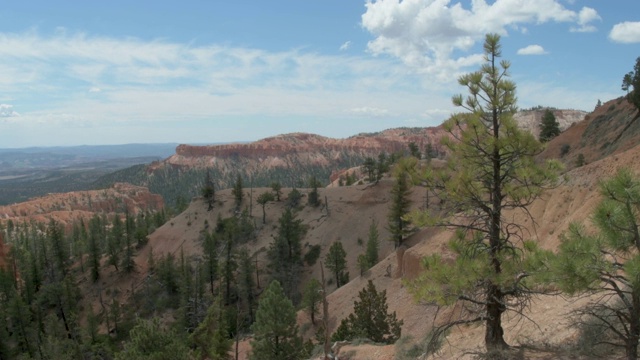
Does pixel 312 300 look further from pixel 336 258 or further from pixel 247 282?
pixel 247 282

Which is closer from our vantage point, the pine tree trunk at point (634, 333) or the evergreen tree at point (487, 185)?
the pine tree trunk at point (634, 333)

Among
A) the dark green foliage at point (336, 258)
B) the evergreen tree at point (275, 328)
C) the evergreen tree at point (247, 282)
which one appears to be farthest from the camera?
the evergreen tree at point (247, 282)

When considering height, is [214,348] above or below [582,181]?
below

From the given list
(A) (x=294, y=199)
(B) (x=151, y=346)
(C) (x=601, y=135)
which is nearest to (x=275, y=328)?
(B) (x=151, y=346)

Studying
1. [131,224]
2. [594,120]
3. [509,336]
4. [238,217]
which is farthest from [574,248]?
[131,224]

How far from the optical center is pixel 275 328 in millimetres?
24312

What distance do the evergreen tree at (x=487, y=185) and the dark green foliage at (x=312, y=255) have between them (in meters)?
49.8

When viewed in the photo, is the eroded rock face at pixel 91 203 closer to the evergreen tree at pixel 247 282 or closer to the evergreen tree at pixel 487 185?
the evergreen tree at pixel 247 282

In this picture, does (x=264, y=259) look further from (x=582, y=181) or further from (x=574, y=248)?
(x=574, y=248)

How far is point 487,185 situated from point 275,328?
18266mm

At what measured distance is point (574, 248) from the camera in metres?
6.50

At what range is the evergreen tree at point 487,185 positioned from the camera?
893 cm

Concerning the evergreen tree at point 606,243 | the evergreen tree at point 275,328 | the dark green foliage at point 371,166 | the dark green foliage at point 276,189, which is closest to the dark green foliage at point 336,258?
the evergreen tree at point 275,328

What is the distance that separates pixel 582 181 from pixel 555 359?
20.3 metres
